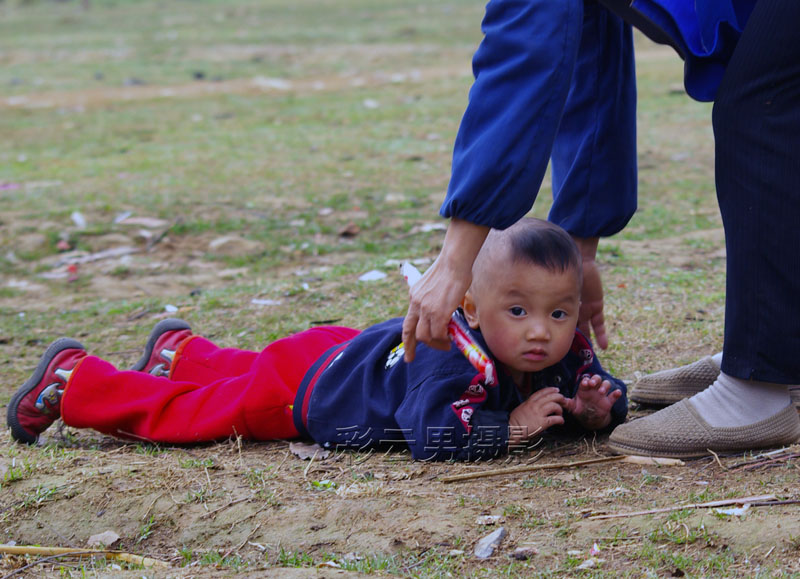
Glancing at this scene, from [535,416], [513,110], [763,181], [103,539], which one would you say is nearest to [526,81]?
[513,110]

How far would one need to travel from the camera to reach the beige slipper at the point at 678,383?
2.97 m

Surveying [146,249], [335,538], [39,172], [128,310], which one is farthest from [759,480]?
[39,172]

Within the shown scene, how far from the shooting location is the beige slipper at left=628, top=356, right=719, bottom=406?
2.97 meters

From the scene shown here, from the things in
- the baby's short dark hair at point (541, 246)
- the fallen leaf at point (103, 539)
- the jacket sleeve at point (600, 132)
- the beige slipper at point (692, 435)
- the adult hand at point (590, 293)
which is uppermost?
the jacket sleeve at point (600, 132)

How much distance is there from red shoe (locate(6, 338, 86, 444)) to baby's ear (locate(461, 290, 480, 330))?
135 cm

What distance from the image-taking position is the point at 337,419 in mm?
2830

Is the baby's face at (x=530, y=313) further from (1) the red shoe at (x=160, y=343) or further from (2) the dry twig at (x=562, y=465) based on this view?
(1) the red shoe at (x=160, y=343)

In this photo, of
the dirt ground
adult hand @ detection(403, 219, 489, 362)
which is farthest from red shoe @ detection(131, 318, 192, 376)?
adult hand @ detection(403, 219, 489, 362)

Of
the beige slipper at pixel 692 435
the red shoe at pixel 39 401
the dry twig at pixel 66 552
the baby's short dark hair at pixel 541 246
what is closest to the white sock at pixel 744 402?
the beige slipper at pixel 692 435

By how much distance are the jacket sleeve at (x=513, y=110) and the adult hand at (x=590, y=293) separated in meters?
0.83

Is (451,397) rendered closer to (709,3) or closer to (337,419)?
(337,419)

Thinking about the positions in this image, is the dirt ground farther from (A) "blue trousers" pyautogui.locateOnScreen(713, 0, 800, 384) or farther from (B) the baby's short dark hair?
(B) the baby's short dark hair

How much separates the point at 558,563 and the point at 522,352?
2.48 feet

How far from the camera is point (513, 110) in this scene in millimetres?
2123
